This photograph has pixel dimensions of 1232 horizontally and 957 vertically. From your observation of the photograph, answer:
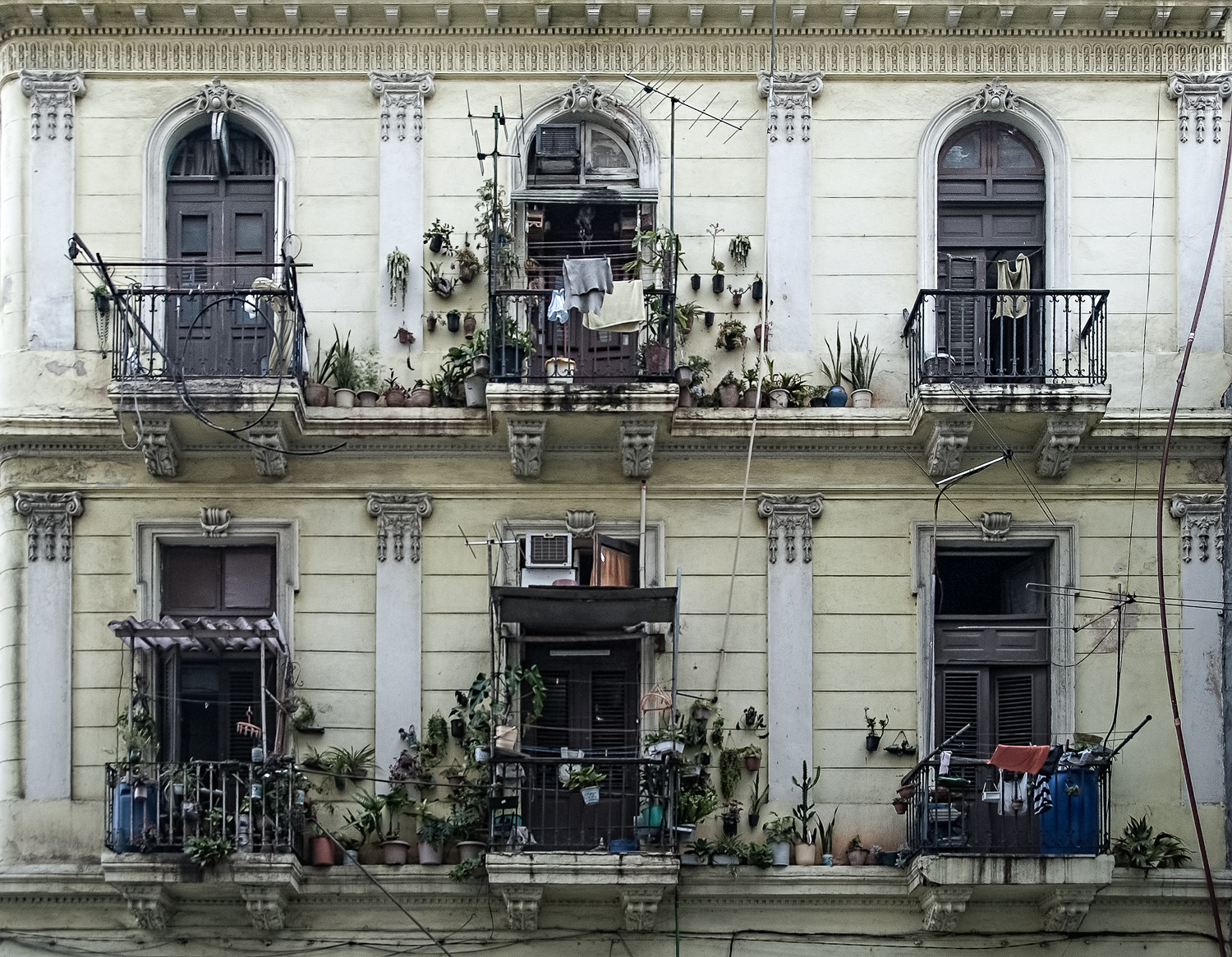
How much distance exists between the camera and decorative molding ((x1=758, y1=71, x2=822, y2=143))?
21641mm

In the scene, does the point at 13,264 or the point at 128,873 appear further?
the point at 13,264

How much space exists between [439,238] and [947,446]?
5216 mm

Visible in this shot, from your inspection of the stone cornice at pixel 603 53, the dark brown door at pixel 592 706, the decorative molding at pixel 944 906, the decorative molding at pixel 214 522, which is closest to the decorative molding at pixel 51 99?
the stone cornice at pixel 603 53

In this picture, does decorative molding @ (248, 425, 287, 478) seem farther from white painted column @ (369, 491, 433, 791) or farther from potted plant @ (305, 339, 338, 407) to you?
white painted column @ (369, 491, 433, 791)

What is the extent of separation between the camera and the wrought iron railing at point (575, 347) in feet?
66.5

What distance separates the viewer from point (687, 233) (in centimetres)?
2150

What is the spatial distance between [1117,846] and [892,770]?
82.8 inches

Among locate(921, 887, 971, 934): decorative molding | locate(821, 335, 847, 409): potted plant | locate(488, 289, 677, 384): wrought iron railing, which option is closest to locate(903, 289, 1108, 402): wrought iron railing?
locate(821, 335, 847, 409): potted plant

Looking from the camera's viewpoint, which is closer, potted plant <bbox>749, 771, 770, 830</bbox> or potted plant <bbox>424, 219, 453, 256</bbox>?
potted plant <bbox>749, 771, 770, 830</bbox>

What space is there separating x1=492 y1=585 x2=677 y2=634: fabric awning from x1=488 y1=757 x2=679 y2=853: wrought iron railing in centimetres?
134

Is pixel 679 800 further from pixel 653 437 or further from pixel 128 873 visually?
pixel 128 873

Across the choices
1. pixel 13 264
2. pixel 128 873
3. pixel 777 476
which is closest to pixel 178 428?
pixel 13 264

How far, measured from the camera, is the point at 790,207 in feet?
70.5

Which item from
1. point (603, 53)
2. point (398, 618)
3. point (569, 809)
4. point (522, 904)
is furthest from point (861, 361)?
point (522, 904)
